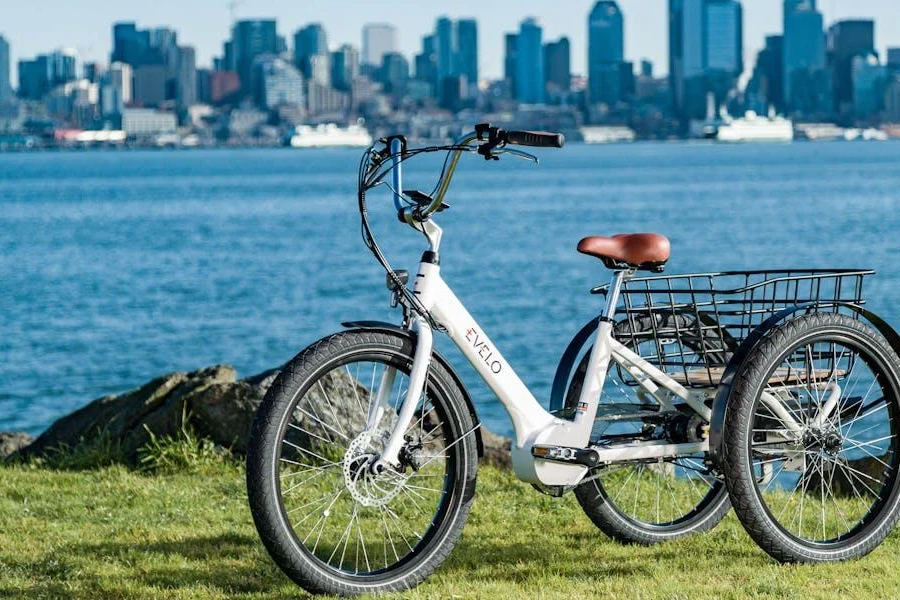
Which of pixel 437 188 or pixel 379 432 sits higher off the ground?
pixel 437 188

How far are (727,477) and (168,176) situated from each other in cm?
13036

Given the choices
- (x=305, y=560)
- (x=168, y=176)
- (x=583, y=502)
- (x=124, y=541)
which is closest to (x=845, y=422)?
(x=583, y=502)

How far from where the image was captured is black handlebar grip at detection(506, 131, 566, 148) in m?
5.01

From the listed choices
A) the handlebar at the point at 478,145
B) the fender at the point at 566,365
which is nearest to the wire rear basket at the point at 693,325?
the fender at the point at 566,365

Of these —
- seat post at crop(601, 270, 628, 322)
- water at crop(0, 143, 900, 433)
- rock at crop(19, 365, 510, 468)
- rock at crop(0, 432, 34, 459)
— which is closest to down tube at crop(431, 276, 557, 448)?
seat post at crop(601, 270, 628, 322)

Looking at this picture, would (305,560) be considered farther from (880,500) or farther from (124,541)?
(880,500)

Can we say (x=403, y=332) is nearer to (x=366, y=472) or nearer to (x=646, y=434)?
(x=366, y=472)

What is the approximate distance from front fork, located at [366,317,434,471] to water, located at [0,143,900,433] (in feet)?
44.1

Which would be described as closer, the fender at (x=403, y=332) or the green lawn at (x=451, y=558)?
the fender at (x=403, y=332)

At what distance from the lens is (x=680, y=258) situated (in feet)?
133

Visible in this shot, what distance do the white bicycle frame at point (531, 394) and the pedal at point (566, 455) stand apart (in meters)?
0.01

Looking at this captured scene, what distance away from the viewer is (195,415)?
28.0ft

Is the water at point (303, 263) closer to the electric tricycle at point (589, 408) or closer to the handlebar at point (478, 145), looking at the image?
the electric tricycle at point (589, 408)

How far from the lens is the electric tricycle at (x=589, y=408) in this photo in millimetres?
5105
